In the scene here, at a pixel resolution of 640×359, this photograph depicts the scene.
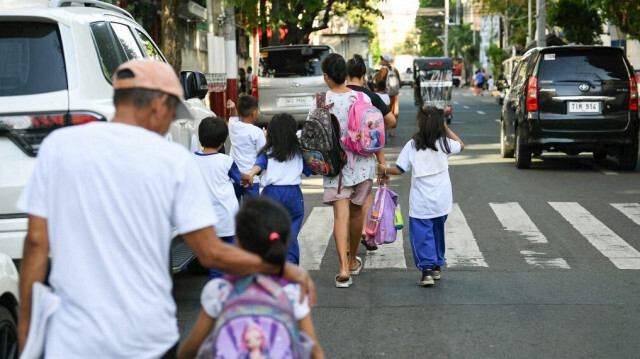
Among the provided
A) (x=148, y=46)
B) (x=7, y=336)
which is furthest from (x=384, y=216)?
(x=7, y=336)

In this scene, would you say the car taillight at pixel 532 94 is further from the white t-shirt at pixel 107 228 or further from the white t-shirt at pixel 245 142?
the white t-shirt at pixel 107 228

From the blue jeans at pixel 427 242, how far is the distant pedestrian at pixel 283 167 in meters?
1.03

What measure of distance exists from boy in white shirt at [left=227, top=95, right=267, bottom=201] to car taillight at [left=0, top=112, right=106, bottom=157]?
2.95 meters

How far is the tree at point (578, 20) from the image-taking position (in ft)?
117

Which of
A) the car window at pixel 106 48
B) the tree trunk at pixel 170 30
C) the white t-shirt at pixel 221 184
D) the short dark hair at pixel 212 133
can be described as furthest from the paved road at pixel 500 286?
the tree trunk at pixel 170 30

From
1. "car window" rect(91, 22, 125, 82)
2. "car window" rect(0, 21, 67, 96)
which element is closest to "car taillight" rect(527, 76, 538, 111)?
"car window" rect(91, 22, 125, 82)

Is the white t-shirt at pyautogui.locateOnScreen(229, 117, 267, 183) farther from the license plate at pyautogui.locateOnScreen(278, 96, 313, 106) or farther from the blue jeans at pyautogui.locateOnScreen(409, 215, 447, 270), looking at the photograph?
the license plate at pyautogui.locateOnScreen(278, 96, 313, 106)

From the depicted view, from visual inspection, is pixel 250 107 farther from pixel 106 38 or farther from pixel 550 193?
pixel 550 193

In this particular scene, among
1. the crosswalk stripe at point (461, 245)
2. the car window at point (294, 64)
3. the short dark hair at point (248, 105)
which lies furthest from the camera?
the car window at point (294, 64)

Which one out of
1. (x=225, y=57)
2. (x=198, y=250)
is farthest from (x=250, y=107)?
(x=225, y=57)

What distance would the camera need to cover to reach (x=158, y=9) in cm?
2492

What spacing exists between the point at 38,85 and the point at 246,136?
3.20 meters

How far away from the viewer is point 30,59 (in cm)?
573

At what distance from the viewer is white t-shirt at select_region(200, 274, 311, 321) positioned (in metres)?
3.25
